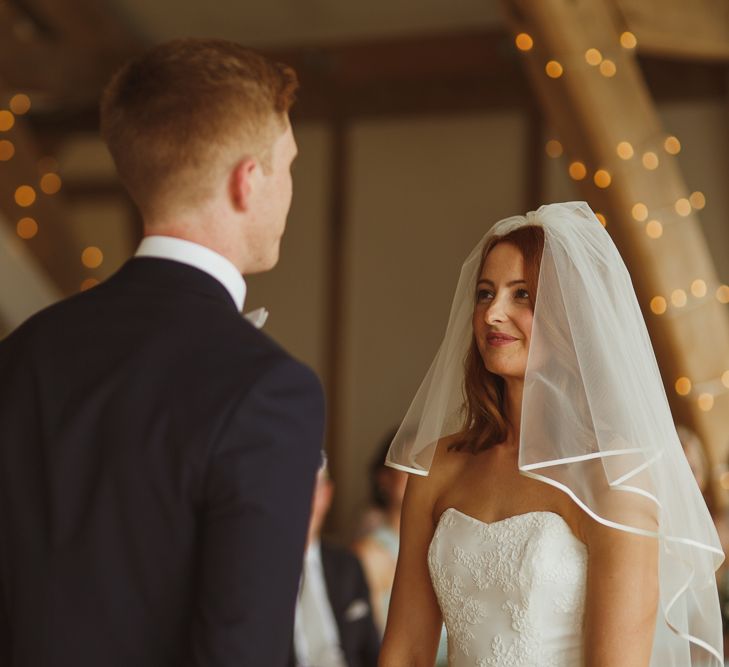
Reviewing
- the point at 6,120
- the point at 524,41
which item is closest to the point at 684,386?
the point at 524,41

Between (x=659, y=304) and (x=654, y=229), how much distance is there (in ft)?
1.18

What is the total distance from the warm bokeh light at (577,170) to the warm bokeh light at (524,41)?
1.87 ft

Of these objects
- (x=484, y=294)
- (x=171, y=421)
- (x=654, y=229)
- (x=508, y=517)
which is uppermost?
(x=654, y=229)

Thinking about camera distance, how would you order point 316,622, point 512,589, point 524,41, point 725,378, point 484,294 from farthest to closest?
point 725,378 < point 524,41 < point 316,622 < point 484,294 < point 512,589

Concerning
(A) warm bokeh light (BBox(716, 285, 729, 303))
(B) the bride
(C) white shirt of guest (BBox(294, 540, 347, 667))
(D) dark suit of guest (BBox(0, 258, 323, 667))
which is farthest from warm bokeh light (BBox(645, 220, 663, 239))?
(D) dark suit of guest (BBox(0, 258, 323, 667))

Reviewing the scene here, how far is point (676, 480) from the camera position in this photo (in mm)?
2355

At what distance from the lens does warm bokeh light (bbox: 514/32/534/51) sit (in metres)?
4.79

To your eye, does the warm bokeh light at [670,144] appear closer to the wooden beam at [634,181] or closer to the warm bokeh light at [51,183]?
the wooden beam at [634,181]

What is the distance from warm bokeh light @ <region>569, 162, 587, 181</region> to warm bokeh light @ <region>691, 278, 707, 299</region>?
854 millimetres

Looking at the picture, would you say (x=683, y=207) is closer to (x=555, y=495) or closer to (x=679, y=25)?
(x=679, y=25)

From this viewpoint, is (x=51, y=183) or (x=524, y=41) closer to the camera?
(x=524, y=41)

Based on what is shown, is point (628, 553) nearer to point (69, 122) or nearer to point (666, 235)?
point (666, 235)

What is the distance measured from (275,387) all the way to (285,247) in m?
6.87

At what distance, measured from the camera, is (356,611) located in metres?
4.42
